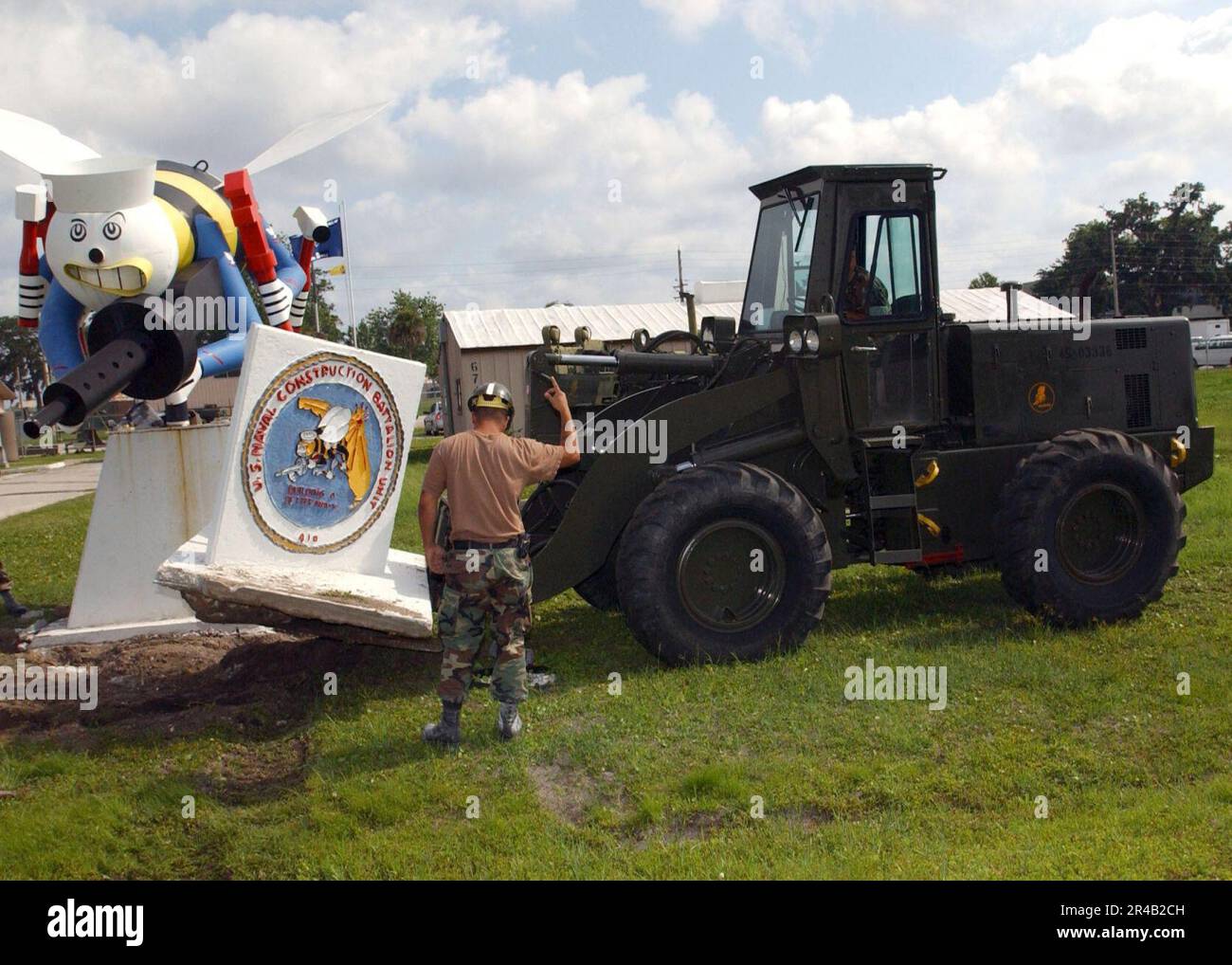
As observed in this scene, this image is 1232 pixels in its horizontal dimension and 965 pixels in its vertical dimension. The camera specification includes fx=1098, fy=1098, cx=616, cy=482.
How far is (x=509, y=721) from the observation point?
568cm

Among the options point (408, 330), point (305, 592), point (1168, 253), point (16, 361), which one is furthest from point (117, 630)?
point (16, 361)

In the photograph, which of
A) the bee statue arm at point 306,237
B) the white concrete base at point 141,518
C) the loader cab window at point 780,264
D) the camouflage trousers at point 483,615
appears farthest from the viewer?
the bee statue arm at point 306,237

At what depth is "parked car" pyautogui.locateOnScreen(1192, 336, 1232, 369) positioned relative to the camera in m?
52.3

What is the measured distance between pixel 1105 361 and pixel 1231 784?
12.3 feet

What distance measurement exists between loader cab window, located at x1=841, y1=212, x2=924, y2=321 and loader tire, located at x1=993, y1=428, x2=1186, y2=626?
1.35 metres

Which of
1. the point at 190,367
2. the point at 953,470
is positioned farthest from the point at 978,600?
the point at 190,367

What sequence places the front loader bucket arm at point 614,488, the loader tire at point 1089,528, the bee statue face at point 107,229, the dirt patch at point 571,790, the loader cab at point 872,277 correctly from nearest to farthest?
the dirt patch at point 571,790 < the front loader bucket arm at point 614,488 < the loader tire at point 1089,528 < the loader cab at point 872,277 < the bee statue face at point 107,229

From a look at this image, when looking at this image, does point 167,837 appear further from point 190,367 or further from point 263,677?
point 190,367

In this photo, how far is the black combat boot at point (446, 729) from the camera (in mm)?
5605

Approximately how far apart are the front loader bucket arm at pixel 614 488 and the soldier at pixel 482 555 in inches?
38.1

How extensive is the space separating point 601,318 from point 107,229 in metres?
20.2

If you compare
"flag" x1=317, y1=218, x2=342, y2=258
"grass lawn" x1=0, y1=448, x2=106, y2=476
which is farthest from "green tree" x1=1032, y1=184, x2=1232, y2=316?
"flag" x1=317, y1=218, x2=342, y2=258

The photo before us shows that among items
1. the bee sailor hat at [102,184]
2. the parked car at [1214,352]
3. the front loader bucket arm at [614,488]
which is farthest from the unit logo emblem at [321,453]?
the parked car at [1214,352]

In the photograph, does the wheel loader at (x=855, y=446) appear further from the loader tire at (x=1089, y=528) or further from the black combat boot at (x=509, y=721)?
the black combat boot at (x=509, y=721)
